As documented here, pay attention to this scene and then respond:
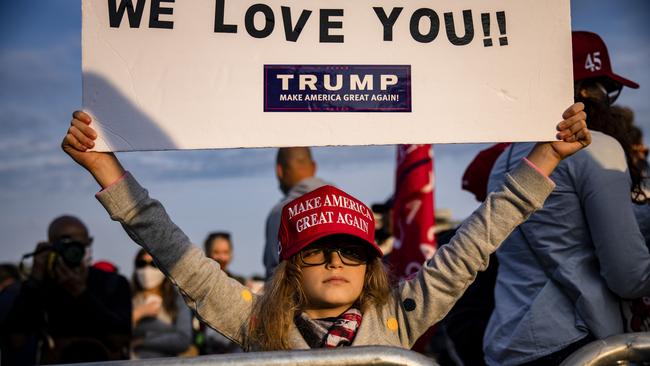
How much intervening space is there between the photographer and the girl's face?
9.68 ft

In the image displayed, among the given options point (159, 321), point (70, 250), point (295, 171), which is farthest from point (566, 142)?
point (159, 321)

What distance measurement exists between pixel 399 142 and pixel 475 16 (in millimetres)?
478

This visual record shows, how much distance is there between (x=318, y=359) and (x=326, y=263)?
0.88 m

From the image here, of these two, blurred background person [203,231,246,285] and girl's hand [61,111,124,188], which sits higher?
girl's hand [61,111,124,188]

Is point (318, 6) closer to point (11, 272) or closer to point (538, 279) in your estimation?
point (538, 279)

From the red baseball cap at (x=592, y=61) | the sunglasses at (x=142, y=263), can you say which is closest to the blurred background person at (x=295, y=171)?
the red baseball cap at (x=592, y=61)

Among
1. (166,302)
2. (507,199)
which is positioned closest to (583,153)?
(507,199)

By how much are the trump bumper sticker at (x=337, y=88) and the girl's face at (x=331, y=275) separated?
44 cm

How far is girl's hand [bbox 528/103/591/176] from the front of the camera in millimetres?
2783

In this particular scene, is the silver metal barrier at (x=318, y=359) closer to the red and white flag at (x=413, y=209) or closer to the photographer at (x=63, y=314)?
the photographer at (x=63, y=314)

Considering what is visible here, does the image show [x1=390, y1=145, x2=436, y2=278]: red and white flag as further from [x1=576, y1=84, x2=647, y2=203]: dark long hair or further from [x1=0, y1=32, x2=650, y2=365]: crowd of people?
[x1=576, y1=84, x2=647, y2=203]: dark long hair

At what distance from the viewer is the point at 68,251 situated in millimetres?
5551

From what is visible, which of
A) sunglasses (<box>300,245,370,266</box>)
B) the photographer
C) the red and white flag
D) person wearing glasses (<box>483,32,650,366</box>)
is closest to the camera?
sunglasses (<box>300,245,370,266</box>)

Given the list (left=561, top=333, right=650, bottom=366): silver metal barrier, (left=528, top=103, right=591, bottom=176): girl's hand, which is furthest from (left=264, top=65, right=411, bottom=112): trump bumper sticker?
(left=561, top=333, right=650, bottom=366): silver metal barrier
